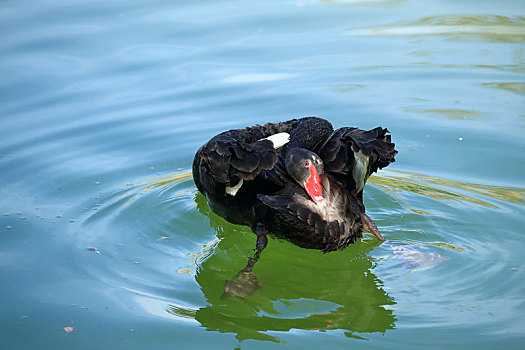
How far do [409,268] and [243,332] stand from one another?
111cm

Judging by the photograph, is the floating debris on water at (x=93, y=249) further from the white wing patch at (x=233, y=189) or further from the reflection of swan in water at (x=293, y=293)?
the white wing patch at (x=233, y=189)

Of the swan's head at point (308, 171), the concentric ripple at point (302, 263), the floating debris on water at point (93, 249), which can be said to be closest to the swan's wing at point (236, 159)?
the swan's head at point (308, 171)

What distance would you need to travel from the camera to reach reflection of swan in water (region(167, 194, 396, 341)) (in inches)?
129

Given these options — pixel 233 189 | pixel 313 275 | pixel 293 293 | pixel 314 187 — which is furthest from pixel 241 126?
pixel 293 293

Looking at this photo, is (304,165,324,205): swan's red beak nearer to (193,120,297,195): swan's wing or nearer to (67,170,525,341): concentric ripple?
(193,120,297,195): swan's wing

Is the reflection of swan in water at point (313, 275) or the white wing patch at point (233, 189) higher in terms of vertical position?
the white wing patch at point (233, 189)

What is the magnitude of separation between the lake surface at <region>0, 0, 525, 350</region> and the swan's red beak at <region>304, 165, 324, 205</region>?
52cm

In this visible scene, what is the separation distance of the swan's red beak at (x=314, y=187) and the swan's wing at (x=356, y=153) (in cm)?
22

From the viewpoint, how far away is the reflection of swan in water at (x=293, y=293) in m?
3.29

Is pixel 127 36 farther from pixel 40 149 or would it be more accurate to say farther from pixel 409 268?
pixel 409 268

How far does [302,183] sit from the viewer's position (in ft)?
11.9

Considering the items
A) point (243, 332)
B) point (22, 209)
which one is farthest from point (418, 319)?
point (22, 209)

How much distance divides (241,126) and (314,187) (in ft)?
8.25

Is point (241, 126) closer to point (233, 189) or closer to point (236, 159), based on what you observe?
point (233, 189)
